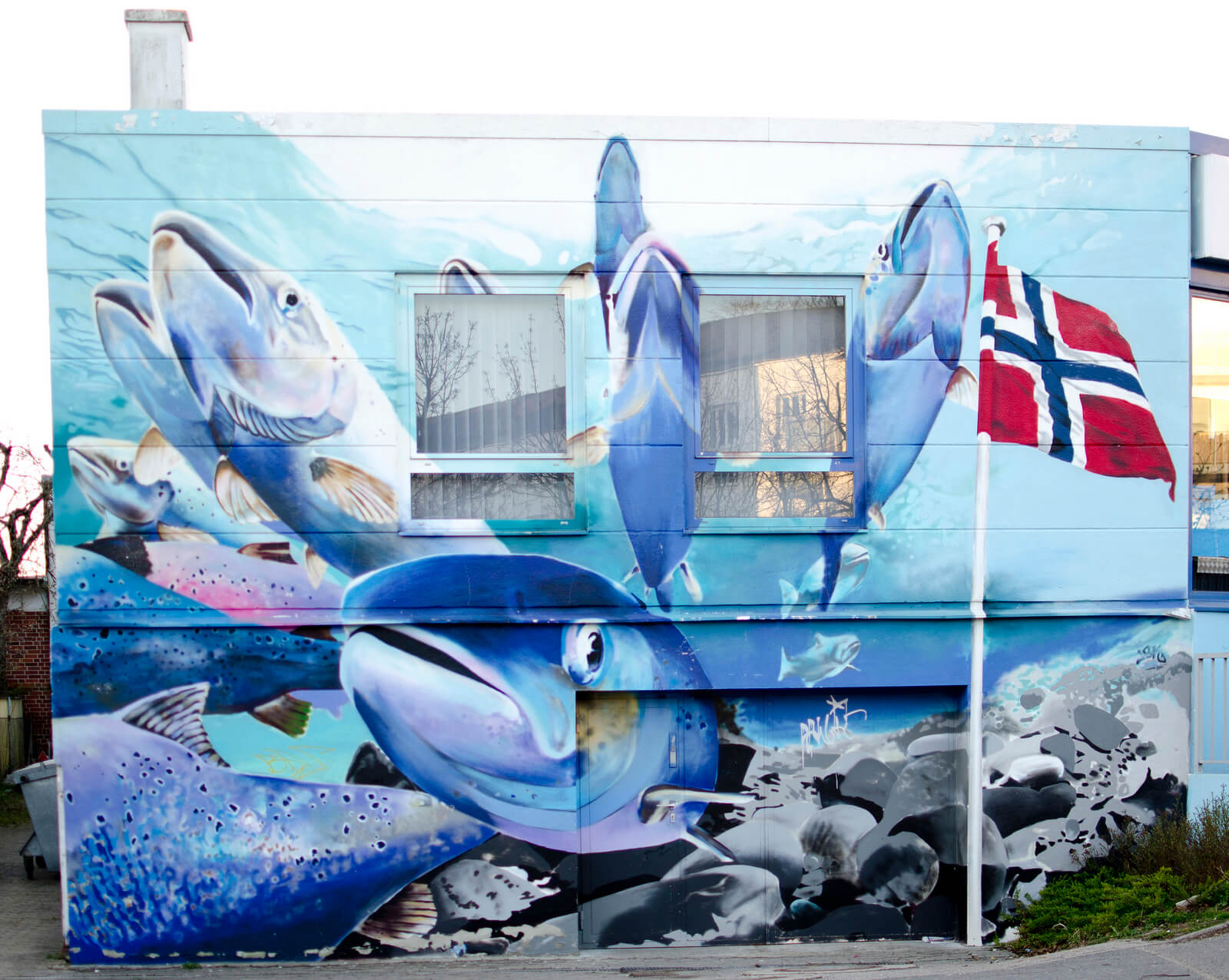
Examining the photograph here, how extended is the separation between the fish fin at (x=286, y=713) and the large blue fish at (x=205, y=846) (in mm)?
358

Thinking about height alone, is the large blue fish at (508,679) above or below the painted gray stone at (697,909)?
above

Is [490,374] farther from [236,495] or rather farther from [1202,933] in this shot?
[1202,933]

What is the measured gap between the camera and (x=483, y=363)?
267 inches

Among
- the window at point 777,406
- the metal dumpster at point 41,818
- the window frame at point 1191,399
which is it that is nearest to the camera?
the window at point 777,406

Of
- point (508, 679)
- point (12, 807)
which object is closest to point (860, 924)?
point (508, 679)

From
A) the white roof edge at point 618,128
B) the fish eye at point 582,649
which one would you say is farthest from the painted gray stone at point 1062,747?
the white roof edge at point 618,128

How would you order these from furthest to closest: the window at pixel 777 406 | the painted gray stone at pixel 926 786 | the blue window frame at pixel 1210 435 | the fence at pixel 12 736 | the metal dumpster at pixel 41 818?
the fence at pixel 12 736, the metal dumpster at pixel 41 818, the blue window frame at pixel 1210 435, the painted gray stone at pixel 926 786, the window at pixel 777 406

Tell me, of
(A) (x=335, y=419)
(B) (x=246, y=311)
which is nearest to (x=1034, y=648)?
(A) (x=335, y=419)

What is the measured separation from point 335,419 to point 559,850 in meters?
3.34

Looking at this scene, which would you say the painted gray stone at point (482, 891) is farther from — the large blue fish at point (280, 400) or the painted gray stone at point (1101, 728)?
the painted gray stone at point (1101, 728)

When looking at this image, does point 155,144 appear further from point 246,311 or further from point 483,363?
point 483,363

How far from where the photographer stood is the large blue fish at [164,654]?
636 cm

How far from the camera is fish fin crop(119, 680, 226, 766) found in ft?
20.9

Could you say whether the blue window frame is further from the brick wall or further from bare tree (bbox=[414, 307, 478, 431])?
the brick wall
